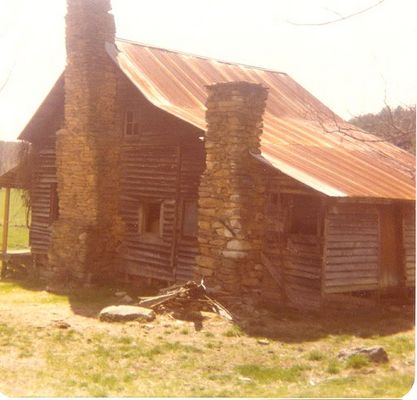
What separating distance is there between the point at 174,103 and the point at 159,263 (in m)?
4.32

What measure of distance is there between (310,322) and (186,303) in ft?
8.26

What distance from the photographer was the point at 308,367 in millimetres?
8898

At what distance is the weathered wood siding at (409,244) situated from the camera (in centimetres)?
1445

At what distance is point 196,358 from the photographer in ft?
30.6

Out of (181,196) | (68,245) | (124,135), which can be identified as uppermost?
(124,135)

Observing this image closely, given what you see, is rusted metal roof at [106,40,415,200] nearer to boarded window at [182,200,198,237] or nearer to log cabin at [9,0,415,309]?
log cabin at [9,0,415,309]

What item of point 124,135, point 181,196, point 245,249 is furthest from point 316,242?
point 124,135

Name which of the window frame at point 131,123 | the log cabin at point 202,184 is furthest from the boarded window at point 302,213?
the window frame at point 131,123

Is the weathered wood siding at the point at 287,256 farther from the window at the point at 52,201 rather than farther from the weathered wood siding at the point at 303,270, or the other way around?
the window at the point at 52,201

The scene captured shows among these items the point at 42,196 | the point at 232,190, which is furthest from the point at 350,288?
the point at 42,196

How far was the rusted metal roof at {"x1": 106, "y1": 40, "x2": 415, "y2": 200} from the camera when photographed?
13.2 meters

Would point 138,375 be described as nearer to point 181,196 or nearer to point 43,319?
point 43,319

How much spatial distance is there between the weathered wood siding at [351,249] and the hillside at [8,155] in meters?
11.8

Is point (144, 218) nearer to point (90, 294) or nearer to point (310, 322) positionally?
point (90, 294)
